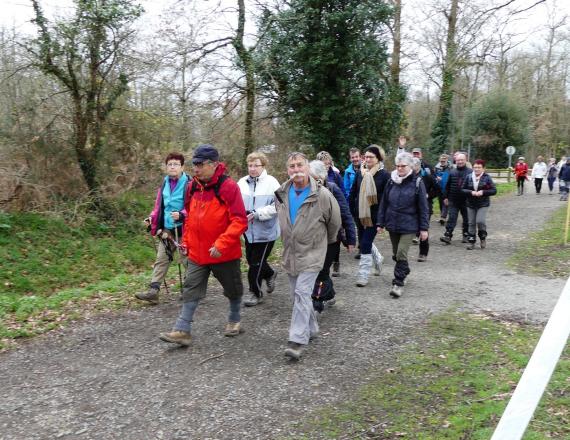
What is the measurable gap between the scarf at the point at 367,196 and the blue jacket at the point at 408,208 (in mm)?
375

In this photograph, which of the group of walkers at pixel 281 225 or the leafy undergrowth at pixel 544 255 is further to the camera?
the leafy undergrowth at pixel 544 255

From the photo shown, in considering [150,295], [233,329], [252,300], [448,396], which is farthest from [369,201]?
[448,396]

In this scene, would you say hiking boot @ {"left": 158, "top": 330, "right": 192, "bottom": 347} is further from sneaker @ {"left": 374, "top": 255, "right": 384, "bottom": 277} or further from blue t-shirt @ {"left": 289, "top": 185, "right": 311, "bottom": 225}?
sneaker @ {"left": 374, "top": 255, "right": 384, "bottom": 277}

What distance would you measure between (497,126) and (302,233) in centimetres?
3503

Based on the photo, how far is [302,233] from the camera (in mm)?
4922

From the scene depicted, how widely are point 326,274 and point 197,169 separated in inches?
75.3

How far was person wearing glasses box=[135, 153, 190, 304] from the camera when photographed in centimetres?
627

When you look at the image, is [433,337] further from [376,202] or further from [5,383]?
[5,383]

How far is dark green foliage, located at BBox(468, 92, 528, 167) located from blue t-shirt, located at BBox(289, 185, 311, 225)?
34.5 meters

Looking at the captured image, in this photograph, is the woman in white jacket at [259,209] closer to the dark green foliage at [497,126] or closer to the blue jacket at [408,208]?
the blue jacket at [408,208]

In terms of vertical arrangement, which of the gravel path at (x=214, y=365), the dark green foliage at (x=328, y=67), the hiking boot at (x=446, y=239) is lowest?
the gravel path at (x=214, y=365)

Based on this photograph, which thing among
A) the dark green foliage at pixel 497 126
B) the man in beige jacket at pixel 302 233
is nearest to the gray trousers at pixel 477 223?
the man in beige jacket at pixel 302 233

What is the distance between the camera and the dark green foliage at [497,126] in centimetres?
→ 3566

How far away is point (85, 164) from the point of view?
12266mm
